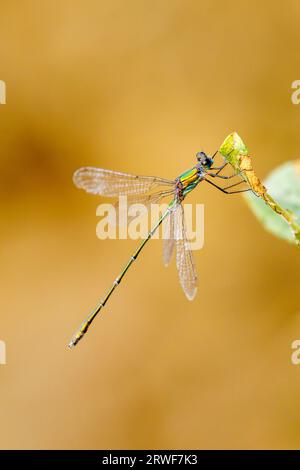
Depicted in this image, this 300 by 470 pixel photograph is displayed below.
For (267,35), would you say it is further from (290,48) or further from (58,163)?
(58,163)

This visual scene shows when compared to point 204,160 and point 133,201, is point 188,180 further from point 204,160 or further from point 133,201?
point 133,201

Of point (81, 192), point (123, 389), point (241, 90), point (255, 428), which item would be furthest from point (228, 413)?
point (241, 90)

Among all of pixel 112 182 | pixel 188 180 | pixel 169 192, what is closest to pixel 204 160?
pixel 188 180

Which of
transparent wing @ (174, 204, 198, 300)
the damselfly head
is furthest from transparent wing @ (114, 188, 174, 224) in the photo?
the damselfly head

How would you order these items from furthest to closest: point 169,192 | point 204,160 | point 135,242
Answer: point 135,242
point 169,192
point 204,160

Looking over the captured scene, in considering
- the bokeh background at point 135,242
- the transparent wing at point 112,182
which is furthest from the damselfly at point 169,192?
the bokeh background at point 135,242

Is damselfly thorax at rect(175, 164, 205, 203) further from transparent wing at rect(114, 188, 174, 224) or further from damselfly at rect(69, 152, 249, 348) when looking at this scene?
transparent wing at rect(114, 188, 174, 224)

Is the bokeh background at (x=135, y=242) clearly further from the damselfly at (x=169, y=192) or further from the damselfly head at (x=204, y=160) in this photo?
the damselfly head at (x=204, y=160)
